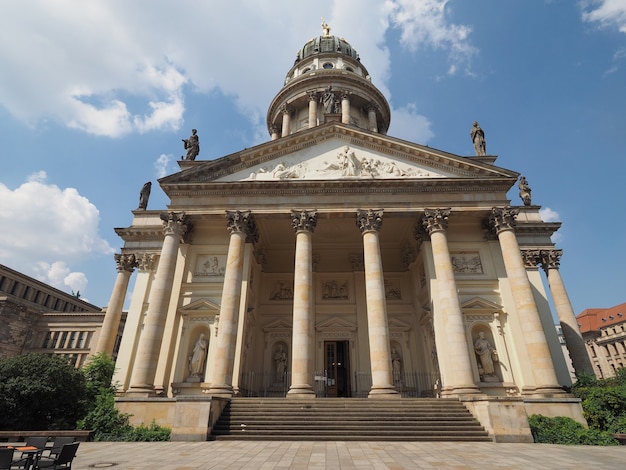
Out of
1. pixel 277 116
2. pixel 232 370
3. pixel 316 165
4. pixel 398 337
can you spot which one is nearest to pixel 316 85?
pixel 277 116

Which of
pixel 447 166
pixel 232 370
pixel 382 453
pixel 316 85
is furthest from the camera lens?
pixel 316 85

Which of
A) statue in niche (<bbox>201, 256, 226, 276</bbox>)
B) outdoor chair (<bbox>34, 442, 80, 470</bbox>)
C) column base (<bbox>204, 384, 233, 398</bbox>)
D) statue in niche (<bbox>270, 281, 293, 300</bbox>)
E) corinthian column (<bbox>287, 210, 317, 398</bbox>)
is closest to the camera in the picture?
outdoor chair (<bbox>34, 442, 80, 470</bbox>)

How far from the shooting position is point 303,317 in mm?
17984

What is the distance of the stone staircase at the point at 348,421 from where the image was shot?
41.9 feet

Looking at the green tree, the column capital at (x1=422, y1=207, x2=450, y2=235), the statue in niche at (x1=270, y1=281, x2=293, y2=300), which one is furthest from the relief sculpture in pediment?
the green tree

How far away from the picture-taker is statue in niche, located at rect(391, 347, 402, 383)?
23167 millimetres

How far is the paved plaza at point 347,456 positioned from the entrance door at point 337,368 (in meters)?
12.4

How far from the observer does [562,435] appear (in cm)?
1286

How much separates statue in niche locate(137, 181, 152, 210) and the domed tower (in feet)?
50.4

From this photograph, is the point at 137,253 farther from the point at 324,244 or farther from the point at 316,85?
the point at 316,85

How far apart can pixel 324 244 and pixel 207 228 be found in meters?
8.43

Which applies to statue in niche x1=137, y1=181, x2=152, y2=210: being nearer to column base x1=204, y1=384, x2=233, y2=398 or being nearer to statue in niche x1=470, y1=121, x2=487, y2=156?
column base x1=204, y1=384, x2=233, y2=398

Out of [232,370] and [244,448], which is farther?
[232,370]

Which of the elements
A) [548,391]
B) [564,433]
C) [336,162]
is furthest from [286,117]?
[564,433]
